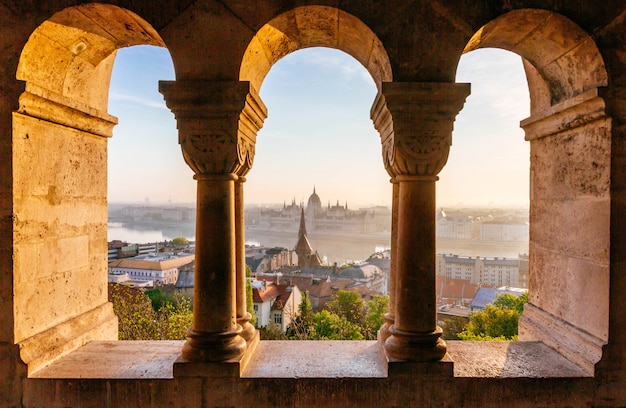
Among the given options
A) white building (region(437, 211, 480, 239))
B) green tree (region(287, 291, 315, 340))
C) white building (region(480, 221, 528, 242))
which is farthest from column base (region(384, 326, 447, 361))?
white building (region(437, 211, 480, 239))

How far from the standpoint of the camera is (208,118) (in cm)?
353

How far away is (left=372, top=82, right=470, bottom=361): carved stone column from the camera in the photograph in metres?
3.48

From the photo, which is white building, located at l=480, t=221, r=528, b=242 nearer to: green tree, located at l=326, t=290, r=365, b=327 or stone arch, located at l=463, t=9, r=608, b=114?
green tree, located at l=326, t=290, r=365, b=327

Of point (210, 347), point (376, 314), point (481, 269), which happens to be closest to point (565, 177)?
point (210, 347)

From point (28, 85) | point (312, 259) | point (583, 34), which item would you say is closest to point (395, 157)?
point (583, 34)

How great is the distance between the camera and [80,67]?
4.27 meters

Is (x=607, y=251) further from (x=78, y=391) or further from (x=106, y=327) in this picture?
(x=106, y=327)

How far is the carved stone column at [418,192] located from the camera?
11.4 ft

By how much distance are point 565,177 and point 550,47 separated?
4.42 ft

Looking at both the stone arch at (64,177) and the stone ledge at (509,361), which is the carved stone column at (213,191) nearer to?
the stone arch at (64,177)

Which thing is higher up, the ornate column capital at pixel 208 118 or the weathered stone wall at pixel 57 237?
the ornate column capital at pixel 208 118

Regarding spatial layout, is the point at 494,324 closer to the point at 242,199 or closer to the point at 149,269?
the point at 242,199

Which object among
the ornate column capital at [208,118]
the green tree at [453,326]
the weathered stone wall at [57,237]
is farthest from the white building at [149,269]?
the ornate column capital at [208,118]

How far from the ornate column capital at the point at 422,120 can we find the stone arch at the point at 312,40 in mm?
298
